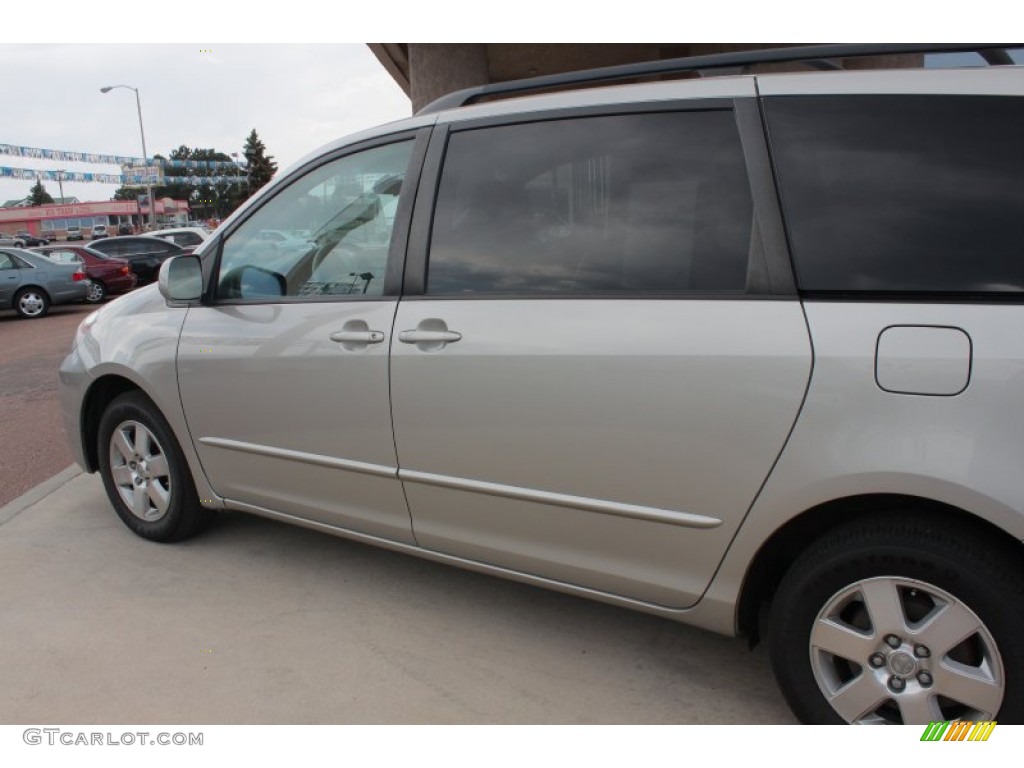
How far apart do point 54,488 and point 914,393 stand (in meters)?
4.48

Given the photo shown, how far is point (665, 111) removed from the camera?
7.66ft

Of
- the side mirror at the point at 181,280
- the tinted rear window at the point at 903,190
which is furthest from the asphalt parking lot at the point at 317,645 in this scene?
the tinted rear window at the point at 903,190

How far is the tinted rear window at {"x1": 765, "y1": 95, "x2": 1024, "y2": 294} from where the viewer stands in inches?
74.6

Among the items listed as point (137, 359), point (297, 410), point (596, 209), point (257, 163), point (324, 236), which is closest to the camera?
point (596, 209)

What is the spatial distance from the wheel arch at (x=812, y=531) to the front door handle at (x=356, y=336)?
1401 millimetres

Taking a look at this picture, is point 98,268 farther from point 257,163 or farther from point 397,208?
point 257,163

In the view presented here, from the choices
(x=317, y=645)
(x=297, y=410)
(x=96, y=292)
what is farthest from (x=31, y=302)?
(x=317, y=645)

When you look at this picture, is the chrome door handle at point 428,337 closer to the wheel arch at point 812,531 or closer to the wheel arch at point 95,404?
the wheel arch at point 812,531

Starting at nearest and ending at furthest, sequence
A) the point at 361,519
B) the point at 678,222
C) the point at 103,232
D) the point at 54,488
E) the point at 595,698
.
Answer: the point at 678,222 < the point at 595,698 < the point at 361,519 < the point at 54,488 < the point at 103,232

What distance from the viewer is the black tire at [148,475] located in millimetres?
3520

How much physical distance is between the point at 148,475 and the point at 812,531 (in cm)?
288

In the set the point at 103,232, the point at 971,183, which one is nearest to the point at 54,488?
the point at 971,183

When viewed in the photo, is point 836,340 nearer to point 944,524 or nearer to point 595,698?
point 944,524

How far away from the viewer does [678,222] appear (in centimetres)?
229
